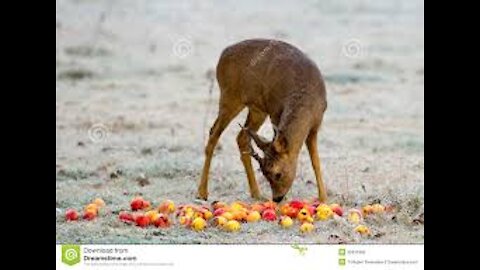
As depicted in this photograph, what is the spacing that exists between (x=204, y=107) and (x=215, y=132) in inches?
69.4

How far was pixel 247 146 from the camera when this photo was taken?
754 centimetres

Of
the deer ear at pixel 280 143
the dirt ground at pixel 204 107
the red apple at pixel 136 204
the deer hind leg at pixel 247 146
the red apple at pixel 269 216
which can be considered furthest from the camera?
the deer hind leg at pixel 247 146

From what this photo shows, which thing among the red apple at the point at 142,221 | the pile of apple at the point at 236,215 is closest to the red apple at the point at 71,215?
the pile of apple at the point at 236,215

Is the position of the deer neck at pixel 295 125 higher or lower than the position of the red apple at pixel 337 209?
higher

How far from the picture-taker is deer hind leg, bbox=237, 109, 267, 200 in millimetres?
7465

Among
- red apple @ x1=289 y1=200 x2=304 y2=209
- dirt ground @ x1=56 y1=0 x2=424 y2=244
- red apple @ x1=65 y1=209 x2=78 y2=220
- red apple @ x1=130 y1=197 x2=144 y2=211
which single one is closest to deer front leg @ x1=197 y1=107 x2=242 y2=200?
dirt ground @ x1=56 y1=0 x2=424 y2=244

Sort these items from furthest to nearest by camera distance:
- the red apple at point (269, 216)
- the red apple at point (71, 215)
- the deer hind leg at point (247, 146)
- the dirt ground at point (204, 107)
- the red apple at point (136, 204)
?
the deer hind leg at point (247, 146)
the dirt ground at point (204, 107)
the red apple at point (136, 204)
the red apple at point (71, 215)
the red apple at point (269, 216)

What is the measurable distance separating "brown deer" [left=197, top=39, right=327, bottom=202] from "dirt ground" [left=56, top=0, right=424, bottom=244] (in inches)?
13.2

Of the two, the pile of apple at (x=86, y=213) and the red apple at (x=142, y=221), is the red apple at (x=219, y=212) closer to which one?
the red apple at (x=142, y=221)

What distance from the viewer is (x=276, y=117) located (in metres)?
7.14

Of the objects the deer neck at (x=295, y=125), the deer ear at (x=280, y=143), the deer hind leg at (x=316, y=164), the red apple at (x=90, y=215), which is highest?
the deer neck at (x=295, y=125)

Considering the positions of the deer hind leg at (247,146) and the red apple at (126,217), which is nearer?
the red apple at (126,217)

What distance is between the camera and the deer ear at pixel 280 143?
22.3 ft
